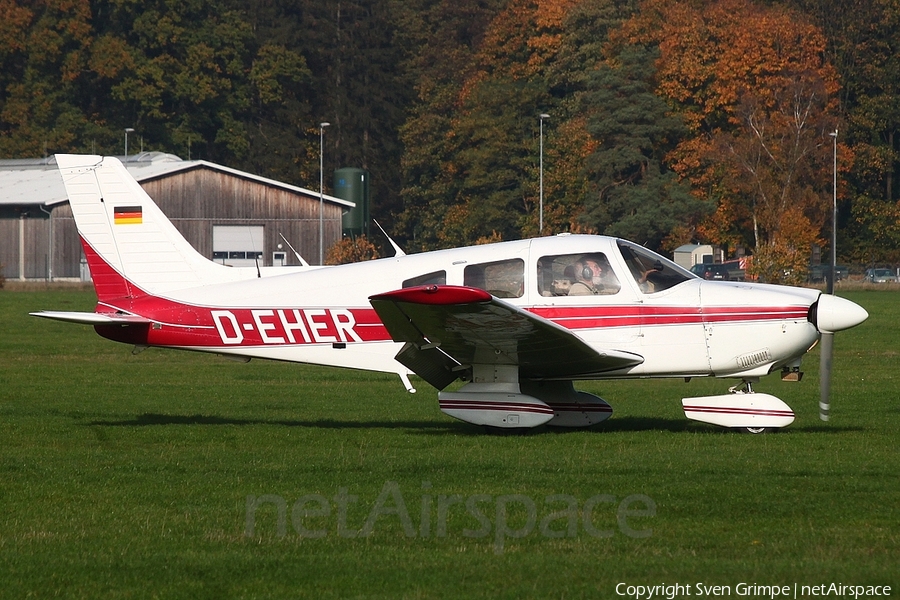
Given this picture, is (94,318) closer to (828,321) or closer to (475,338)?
(475,338)

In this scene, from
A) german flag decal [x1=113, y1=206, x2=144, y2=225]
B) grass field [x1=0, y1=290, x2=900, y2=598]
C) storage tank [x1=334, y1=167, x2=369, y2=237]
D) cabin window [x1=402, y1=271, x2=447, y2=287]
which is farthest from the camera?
storage tank [x1=334, y1=167, x2=369, y2=237]

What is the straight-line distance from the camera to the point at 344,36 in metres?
82.4

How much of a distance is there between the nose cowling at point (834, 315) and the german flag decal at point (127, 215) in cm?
705

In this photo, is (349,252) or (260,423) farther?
(349,252)

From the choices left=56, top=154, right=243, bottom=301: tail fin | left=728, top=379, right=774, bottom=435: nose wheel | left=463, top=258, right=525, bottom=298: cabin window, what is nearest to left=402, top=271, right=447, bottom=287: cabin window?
left=463, top=258, right=525, bottom=298: cabin window

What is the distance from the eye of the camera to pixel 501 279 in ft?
40.2

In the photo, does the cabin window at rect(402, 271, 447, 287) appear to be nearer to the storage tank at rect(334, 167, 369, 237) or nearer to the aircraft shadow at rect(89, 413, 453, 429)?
the aircraft shadow at rect(89, 413, 453, 429)

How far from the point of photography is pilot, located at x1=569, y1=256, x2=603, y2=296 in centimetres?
1217

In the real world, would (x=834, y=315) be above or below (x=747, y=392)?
above

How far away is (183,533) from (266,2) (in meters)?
79.7

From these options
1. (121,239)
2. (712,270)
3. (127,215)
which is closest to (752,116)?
(712,270)

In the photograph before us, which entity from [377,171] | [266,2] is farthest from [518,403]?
[266,2]

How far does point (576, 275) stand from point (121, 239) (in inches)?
195

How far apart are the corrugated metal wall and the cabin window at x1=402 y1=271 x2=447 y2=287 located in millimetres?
49178
